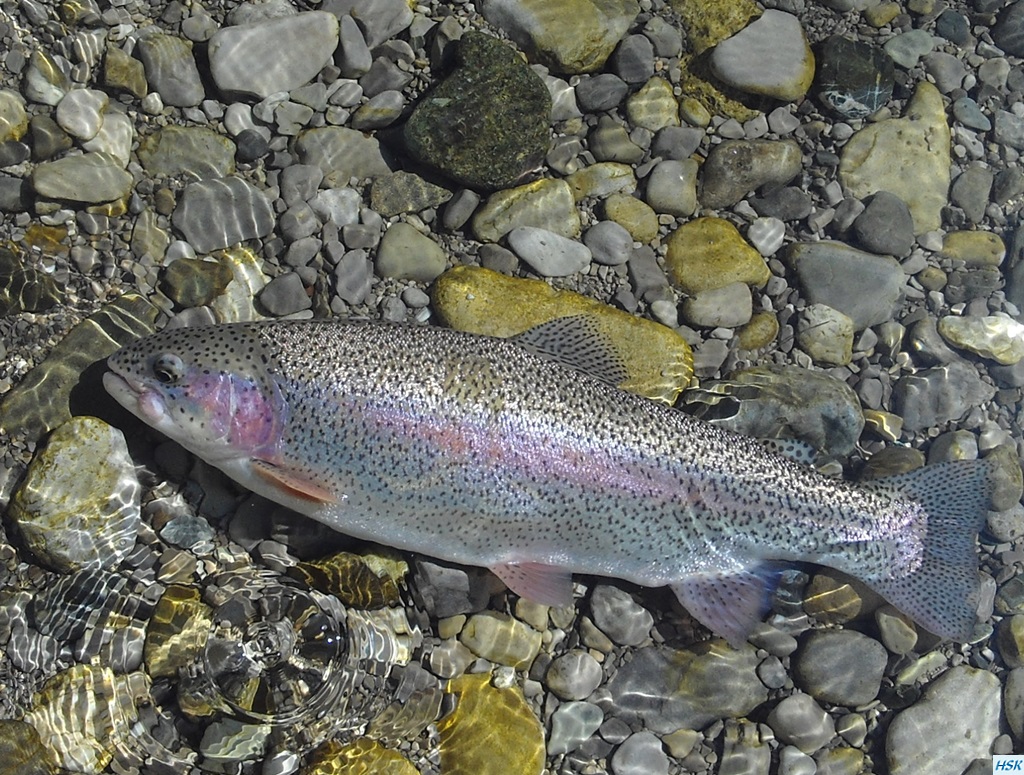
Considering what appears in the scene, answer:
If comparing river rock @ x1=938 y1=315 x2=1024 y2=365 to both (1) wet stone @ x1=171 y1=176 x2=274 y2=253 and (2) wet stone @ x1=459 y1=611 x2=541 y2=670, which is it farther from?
(1) wet stone @ x1=171 y1=176 x2=274 y2=253

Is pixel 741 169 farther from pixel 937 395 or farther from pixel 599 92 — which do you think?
pixel 937 395

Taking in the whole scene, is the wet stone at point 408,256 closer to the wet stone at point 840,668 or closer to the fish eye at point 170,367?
the fish eye at point 170,367

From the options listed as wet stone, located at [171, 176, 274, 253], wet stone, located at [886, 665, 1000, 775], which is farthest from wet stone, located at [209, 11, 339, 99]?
wet stone, located at [886, 665, 1000, 775]

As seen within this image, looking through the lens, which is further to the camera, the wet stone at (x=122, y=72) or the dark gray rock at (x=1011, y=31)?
the dark gray rock at (x=1011, y=31)

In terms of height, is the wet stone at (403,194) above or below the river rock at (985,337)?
above

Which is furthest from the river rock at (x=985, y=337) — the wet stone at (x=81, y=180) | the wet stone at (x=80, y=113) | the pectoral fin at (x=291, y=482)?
the wet stone at (x=80, y=113)

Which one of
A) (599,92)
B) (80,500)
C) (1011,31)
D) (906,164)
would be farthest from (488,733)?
(1011,31)

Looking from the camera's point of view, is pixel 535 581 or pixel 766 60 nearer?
pixel 535 581

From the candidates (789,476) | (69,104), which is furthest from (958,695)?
(69,104)
